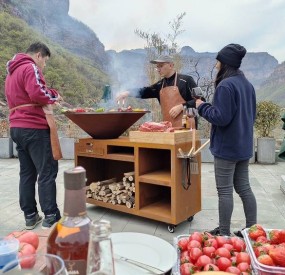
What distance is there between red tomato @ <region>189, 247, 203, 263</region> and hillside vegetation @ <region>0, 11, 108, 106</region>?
18152 mm

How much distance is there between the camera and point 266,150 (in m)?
6.97

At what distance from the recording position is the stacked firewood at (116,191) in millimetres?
3619

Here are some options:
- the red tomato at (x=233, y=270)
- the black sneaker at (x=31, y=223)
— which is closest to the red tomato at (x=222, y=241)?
the red tomato at (x=233, y=270)

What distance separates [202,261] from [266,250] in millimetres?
273

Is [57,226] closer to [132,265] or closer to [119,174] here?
[132,265]

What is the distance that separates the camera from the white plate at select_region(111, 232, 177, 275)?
1.11 meters

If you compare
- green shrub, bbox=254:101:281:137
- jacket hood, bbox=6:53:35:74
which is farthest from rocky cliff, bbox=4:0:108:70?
jacket hood, bbox=6:53:35:74

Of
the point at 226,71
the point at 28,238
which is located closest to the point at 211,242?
the point at 28,238

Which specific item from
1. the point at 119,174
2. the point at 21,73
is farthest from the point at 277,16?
the point at 21,73

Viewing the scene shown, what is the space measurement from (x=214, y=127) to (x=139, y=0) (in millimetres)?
19056

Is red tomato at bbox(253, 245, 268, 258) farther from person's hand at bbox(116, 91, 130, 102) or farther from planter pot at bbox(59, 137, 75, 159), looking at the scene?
planter pot at bbox(59, 137, 75, 159)

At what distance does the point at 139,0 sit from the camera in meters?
19.9

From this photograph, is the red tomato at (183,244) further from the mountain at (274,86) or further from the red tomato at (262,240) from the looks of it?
the mountain at (274,86)

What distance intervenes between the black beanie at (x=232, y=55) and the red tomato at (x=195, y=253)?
177 cm
